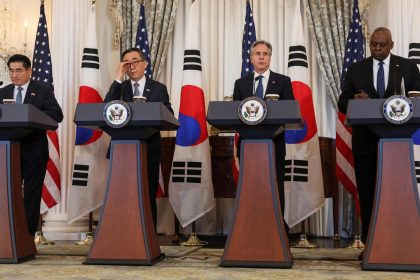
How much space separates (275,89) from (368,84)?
68 cm

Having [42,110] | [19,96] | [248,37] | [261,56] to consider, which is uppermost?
[248,37]

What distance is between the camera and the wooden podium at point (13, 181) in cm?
380

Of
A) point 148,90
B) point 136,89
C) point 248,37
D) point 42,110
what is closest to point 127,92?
point 136,89

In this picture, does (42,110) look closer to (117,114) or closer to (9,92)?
(9,92)

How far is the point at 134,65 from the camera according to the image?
452cm

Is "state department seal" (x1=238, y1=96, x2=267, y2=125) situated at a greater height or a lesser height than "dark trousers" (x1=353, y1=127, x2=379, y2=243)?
greater

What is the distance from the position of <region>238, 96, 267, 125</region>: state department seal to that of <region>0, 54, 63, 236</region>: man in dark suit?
1.66m

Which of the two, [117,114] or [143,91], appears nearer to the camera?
[117,114]

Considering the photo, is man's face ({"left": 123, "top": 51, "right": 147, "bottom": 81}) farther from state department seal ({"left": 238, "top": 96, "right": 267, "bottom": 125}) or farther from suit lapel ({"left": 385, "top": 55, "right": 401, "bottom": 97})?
suit lapel ({"left": 385, "top": 55, "right": 401, "bottom": 97})

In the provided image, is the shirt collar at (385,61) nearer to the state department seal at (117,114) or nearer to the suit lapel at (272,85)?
the suit lapel at (272,85)

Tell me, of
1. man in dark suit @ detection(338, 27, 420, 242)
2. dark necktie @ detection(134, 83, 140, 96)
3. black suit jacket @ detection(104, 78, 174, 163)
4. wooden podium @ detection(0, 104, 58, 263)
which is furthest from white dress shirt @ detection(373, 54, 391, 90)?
wooden podium @ detection(0, 104, 58, 263)

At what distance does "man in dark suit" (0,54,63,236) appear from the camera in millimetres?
4422

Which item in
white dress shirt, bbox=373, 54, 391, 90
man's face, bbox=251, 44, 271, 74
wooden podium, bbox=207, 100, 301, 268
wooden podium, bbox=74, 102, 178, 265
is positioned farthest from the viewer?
man's face, bbox=251, 44, 271, 74

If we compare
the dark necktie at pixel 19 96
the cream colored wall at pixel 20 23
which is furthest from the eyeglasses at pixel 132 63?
the cream colored wall at pixel 20 23
